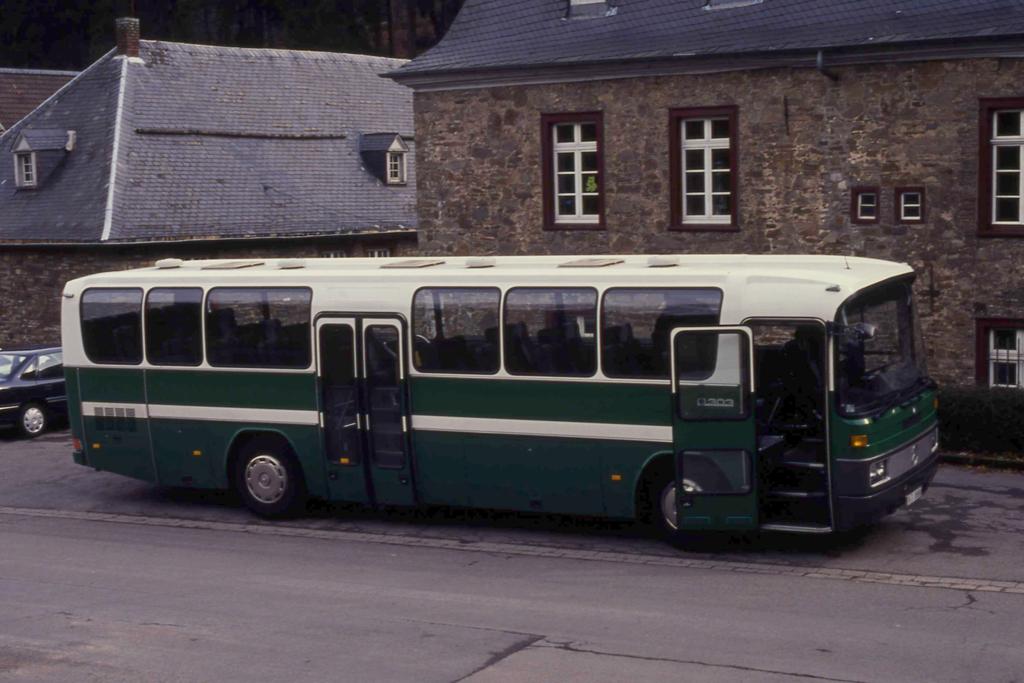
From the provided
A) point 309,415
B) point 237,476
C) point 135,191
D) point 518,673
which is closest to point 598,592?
point 518,673

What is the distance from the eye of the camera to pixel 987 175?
814 inches

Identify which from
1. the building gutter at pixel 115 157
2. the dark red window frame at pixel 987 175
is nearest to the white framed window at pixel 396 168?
the building gutter at pixel 115 157

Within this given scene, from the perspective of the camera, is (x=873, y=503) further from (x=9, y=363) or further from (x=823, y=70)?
(x=9, y=363)

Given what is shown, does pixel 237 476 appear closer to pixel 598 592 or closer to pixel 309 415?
pixel 309 415

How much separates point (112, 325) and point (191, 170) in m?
20.6

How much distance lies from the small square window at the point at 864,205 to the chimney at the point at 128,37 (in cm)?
2349

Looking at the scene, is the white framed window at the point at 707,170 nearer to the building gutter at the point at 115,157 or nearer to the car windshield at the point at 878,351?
the car windshield at the point at 878,351

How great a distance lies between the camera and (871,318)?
43.8ft

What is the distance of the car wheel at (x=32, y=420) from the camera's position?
2464cm

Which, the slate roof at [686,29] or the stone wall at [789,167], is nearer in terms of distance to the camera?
the slate roof at [686,29]

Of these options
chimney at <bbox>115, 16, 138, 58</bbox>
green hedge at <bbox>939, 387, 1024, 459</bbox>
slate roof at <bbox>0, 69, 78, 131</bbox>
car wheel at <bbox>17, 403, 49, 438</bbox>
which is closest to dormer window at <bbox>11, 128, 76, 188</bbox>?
chimney at <bbox>115, 16, 138, 58</bbox>

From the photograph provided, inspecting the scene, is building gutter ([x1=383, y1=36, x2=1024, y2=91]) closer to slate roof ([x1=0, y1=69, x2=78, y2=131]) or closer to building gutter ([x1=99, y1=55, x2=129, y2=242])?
building gutter ([x1=99, y1=55, x2=129, y2=242])

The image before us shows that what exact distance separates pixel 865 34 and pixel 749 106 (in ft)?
6.94

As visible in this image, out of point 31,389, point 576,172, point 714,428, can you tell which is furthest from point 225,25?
point 714,428
